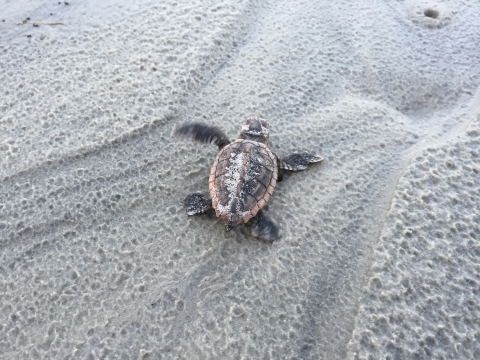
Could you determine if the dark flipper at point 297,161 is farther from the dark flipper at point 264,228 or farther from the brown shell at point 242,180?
the dark flipper at point 264,228

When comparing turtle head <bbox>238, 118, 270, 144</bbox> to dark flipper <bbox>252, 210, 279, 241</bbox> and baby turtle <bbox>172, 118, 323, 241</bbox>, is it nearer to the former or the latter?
baby turtle <bbox>172, 118, 323, 241</bbox>

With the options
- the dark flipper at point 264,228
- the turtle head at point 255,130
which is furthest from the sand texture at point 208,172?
the turtle head at point 255,130

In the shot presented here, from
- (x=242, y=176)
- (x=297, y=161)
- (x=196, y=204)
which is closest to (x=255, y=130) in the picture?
(x=297, y=161)

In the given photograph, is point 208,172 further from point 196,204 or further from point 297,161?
point 297,161

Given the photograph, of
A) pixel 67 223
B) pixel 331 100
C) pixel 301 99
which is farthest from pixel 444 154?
pixel 67 223

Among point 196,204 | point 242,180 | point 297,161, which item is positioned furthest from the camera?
point 297,161

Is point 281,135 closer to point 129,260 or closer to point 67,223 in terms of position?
point 129,260

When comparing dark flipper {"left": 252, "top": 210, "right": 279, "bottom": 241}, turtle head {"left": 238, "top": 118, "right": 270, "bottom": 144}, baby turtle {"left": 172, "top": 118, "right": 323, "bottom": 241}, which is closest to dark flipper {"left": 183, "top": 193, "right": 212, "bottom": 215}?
baby turtle {"left": 172, "top": 118, "right": 323, "bottom": 241}
